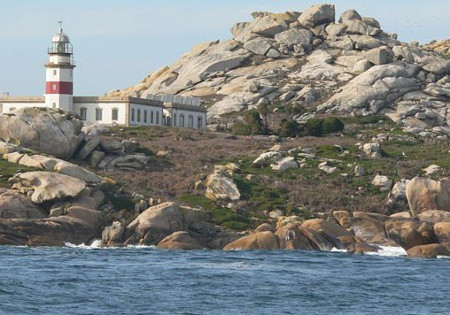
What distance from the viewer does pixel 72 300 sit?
5525 cm

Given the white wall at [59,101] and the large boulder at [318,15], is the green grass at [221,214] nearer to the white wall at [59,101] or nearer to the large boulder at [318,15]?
the white wall at [59,101]

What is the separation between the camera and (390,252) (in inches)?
3216

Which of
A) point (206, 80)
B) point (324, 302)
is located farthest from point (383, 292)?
point (206, 80)

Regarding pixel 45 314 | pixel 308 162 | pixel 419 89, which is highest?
pixel 419 89

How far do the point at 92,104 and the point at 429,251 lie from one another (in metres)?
64.6

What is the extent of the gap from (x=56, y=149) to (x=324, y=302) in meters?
53.4

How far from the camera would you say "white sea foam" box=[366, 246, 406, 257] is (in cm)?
8088

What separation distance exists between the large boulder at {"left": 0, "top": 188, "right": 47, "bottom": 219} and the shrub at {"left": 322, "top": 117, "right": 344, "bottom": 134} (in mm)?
57682

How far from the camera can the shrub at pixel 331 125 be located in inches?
5408

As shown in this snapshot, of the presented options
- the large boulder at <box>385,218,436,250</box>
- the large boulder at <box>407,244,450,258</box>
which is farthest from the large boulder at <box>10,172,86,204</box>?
the large boulder at <box>407,244,450,258</box>

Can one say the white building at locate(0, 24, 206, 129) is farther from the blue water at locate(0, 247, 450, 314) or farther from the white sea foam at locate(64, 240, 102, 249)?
the blue water at locate(0, 247, 450, 314)

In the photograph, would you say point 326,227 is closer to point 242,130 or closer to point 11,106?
point 242,130

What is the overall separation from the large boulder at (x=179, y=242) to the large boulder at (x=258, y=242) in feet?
9.50

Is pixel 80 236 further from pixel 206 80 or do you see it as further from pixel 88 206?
pixel 206 80
